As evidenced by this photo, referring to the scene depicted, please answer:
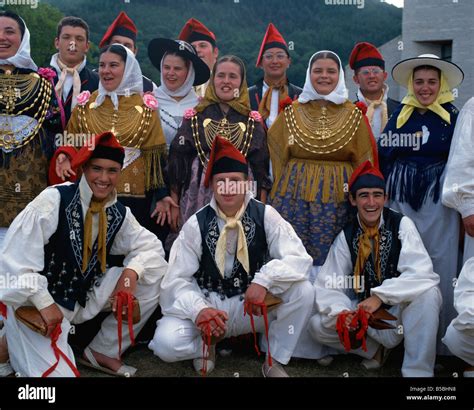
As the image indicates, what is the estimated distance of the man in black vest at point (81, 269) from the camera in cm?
354

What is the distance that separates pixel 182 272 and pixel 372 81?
7.15 ft

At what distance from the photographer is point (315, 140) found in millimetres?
4465

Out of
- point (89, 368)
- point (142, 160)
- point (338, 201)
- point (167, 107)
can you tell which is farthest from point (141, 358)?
point (167, 107)

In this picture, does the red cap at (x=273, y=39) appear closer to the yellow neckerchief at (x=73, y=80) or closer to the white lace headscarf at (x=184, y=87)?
the white lace headscarf at (x=184, y=87)

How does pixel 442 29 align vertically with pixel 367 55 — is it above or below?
above

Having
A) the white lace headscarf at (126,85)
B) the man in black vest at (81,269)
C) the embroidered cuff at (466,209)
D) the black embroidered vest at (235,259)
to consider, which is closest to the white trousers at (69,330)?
the man in black vest at (81,269)

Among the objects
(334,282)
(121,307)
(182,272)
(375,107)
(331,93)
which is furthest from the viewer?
(375,107)

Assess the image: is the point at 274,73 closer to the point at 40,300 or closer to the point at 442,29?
the point at 442,29

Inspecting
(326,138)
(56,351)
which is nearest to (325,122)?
(326,138)

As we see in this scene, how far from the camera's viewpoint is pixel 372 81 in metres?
5.16

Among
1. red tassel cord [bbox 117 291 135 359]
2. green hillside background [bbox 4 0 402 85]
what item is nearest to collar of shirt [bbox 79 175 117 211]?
red tassel cord [bbox 117 291 135 359]

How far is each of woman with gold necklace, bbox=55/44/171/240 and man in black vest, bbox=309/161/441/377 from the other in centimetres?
120

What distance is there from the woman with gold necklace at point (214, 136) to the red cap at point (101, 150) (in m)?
0.75

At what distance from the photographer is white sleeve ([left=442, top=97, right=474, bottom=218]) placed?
4035mm
